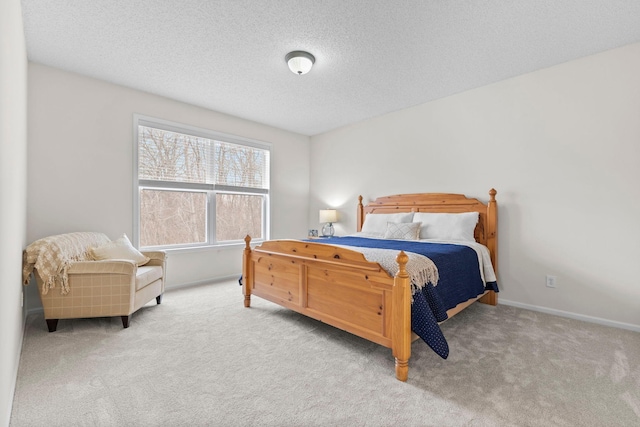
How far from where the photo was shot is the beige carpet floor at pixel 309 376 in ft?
4.88

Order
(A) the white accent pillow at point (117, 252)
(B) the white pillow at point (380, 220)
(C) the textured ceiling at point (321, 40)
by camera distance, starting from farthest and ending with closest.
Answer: (B) the white pillow at point (380, 220) → (A) the white accent pillow at point (117, 252) → (C) the textured ceiling at point (321, 40)

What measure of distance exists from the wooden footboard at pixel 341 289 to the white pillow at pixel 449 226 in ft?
5.60

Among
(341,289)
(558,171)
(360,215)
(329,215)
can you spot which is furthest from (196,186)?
(558,171)

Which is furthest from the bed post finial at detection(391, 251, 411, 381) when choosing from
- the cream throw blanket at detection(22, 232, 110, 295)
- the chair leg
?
the chair leg

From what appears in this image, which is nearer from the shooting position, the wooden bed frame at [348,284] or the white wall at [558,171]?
the wooden bed frame at [348,284]

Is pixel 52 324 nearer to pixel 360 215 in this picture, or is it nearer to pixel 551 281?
pixel 360 215

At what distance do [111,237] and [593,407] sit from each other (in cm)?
439

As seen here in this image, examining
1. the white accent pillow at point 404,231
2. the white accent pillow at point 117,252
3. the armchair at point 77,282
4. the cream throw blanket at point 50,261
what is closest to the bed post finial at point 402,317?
the white accent pillow at point 404,231

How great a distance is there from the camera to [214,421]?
1.44m

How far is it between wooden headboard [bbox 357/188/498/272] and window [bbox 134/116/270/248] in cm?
184

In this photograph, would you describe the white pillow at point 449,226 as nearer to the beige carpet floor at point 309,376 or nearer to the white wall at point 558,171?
the white wall at point 558,171

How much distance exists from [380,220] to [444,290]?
1.90 meters

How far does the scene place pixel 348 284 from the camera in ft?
7.20

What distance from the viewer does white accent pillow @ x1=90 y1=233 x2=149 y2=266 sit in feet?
9.11
